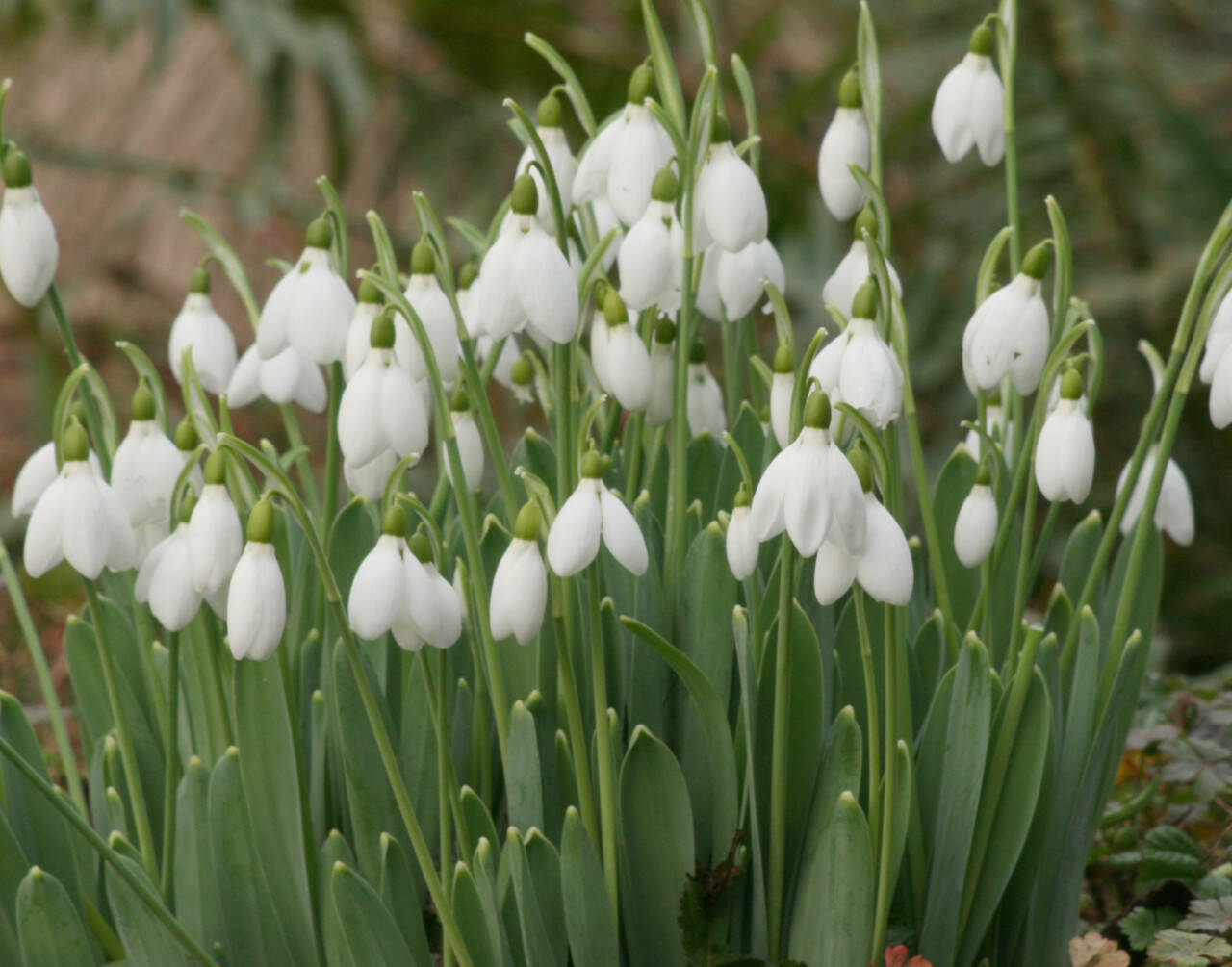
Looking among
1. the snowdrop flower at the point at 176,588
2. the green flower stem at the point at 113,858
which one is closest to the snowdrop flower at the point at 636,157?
the snowdrop flower at the point at 176,588

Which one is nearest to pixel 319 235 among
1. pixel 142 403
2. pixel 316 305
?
pixel 316 305

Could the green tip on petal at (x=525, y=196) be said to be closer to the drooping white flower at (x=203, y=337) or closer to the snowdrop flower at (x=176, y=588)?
the snowdrop flower at (x=176, y=588)

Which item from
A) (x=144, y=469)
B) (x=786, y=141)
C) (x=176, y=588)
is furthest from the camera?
(x=786, y=141)

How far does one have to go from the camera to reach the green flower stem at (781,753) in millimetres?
805

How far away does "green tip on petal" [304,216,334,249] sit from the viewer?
35.4 inches

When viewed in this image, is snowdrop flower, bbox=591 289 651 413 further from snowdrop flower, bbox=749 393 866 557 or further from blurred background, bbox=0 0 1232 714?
blurred background, bbox=0 0 1232 714

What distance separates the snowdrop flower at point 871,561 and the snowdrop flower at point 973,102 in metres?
0.36

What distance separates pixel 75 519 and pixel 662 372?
1.38ft

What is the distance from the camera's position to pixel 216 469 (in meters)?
0.78

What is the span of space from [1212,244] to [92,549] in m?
0.69

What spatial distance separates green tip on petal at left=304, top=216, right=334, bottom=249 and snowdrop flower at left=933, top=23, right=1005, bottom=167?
1.39 ft

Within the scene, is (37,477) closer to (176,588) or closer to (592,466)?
(176,588)

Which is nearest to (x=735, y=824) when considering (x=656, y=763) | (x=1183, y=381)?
(x=656, y=763)

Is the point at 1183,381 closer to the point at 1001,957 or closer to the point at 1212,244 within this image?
the point at 1212,244
